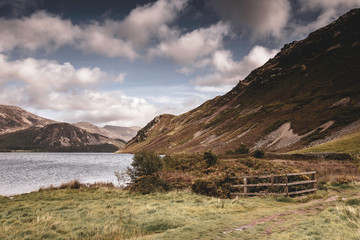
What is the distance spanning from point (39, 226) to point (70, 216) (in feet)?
7.96

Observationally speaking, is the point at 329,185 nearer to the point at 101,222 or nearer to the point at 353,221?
the point at 353,221

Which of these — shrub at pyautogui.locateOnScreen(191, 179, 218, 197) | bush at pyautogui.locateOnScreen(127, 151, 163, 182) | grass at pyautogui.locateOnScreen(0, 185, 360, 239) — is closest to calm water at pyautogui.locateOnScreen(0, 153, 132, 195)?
bush at pyautogui.locateOnScreen(127, 151, 163, 182)

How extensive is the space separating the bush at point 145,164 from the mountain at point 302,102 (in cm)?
4837

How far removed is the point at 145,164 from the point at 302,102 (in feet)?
266

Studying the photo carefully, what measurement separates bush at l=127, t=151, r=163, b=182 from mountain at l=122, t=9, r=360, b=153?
48.4 m

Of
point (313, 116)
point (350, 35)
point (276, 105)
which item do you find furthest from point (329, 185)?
point (350, 35)

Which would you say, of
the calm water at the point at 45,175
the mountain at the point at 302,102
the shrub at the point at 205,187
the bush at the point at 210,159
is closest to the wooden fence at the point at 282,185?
the shrub at the point at 205,187

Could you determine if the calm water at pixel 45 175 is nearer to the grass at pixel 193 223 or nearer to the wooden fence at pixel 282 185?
the grass at pixel 193 223

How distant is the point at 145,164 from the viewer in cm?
2941

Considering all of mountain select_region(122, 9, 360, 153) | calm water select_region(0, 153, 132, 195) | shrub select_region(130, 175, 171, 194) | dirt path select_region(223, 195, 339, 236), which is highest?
mountain select_region(122, 9, 360, 153)

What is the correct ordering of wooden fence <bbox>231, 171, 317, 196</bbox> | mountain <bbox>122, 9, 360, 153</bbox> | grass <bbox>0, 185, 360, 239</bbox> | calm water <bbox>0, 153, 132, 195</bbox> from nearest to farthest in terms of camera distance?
grass <bbox>0, 185, 360, 239</bbox>
wooden fence <bbox>231, 171, 317, 196</bbox>
calm water <bbox>0, 153, 132, 195</bbox>
mountain <bbox>122, 9, 360, 153</bbox>

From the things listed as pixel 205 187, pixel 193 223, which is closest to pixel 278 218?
pixel 193 223

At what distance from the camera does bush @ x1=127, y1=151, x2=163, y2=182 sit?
29094 mm

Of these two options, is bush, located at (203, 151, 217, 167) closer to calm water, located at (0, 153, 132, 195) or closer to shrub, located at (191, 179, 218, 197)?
shrub, located at (191, 179, 218, 197)
